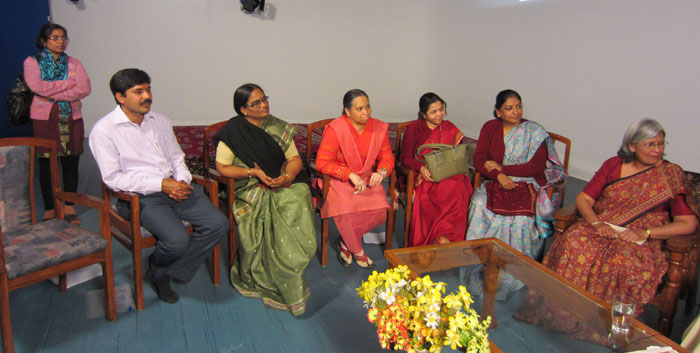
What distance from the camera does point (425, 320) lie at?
1424mm

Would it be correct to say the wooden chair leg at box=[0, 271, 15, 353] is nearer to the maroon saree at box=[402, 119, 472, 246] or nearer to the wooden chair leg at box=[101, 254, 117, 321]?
the wooden chair leg at box=[101, 254, 117, 321]

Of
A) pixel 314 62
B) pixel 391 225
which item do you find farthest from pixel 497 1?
pixel 391 225

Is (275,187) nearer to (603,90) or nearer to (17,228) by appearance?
(17,228)

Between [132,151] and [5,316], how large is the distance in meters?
0.90

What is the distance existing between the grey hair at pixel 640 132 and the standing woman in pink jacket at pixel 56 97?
3.42 metres

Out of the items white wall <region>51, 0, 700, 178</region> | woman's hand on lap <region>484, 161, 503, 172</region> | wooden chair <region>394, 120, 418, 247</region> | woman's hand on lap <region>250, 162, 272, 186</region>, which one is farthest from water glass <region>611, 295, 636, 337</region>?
white wall <region>51, 0, 700, 178</region>

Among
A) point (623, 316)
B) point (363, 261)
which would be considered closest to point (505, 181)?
point (363, 261)

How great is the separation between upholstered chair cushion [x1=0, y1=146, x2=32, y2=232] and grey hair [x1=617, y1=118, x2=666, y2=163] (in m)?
2.89

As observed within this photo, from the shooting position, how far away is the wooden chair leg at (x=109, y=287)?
7.24 feet

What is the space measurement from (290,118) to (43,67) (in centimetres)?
437

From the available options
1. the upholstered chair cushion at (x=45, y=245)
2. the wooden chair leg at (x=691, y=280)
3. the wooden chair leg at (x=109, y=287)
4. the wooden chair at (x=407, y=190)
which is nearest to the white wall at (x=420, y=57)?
the wooden chair leg at (x=691, y=280)

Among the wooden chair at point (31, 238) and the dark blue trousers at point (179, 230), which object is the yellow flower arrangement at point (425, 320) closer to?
the dark blue trousers at point (179, 230)

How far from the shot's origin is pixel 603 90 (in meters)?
4.93

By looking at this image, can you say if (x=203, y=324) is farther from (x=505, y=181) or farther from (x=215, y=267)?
(x=505, y=181)
